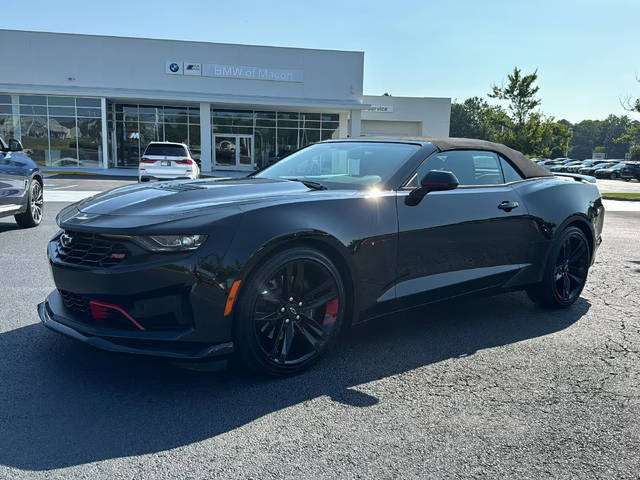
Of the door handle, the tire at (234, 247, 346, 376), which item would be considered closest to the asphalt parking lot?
the tire at (234, 247, 346, 376)

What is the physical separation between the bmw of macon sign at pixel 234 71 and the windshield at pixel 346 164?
29.1 metres

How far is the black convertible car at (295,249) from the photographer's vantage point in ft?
9.76

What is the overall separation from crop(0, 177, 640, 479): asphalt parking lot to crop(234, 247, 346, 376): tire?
6.4 inches

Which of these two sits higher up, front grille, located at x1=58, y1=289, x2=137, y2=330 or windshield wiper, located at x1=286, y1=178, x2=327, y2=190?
windshield wiper, located at x1=286, y1=178, x2=327, y2=190

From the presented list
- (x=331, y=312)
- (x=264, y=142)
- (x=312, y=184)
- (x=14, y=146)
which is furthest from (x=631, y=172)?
(x=331, y=312)

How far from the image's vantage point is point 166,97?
3069 cm

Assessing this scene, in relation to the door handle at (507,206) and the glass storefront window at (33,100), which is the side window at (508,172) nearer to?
the door handle at (507,206)

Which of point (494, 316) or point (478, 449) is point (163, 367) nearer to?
point (478, 449)

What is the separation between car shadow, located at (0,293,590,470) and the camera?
2613 mm

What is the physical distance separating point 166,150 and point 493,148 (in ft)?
45.5

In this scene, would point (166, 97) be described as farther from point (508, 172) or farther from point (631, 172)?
point (631, 172)

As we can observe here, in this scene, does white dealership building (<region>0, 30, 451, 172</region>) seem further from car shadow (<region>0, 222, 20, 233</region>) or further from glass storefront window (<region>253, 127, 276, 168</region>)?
car shadow (<region>0, 222, 20, 233</region>)

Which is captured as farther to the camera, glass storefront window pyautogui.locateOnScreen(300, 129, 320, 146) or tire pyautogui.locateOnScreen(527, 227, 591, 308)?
glass storefront window pyautogui.locateOnScreen(300, 129, 320, 146)

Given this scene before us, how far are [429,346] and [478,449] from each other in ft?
4.78
